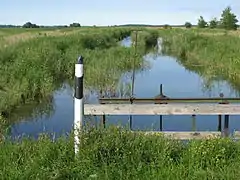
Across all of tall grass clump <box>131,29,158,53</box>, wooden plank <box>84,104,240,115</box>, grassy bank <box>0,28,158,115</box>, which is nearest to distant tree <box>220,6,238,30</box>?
tall grass clump <box>131,29,158,53</box>

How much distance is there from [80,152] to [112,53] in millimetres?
23520

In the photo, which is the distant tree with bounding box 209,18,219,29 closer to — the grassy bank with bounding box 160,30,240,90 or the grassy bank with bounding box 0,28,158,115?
the grassy bank with bounding box 160,30,240,90

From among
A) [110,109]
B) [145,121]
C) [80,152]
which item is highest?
[110,109]

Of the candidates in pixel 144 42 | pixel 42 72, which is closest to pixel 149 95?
pixel 42 72

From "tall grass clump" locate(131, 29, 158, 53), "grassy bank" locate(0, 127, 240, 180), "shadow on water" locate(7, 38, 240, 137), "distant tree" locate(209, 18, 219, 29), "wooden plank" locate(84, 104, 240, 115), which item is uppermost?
"distant tree" locate(209, 18, 219, 29)

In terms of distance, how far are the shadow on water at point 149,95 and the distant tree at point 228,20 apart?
154 feet

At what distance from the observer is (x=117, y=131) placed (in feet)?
17.6

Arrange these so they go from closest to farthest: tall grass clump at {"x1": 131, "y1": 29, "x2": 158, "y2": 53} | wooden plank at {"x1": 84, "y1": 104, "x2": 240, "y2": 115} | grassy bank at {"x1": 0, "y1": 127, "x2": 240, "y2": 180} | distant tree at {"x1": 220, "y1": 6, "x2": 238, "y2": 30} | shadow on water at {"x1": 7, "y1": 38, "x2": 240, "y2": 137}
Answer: grassy bank at {"x1": 0, "y1": 127, "x2": 240, "y2": 180} < wooden plank at {"x1": 84, "y1": 104, "x2": 240, "y2": 115} < shadow on water at {"x1": 7, "y1": 38, "x2": 240, "y2": 137} < tall grass clump at {"x1": 131, "y1": 29, "x2": 158, "y2": 53} < distant tree at {"x1": 220, "y1": 6, "x2": 238, "y2": 30}

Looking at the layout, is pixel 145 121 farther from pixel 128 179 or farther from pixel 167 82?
pixel 167 82

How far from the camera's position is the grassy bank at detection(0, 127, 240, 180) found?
15.9ft

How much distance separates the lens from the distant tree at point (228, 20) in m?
78.2

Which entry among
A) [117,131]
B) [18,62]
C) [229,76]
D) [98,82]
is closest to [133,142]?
[117,131]

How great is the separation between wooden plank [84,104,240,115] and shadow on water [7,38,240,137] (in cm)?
28

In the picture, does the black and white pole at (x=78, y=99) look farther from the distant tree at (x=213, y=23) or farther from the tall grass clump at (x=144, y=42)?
the distant tree at (x=213, y=23)
